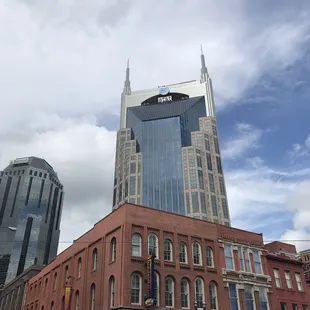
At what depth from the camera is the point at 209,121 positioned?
15950 centimetres

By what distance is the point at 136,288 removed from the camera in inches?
1208

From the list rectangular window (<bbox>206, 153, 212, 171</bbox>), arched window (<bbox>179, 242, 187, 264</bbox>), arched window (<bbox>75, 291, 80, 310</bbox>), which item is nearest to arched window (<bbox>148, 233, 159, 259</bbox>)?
arched window (<bbox>179, 242, 187, 264</bbox>)

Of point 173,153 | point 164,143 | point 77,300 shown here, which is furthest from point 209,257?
point 164,143

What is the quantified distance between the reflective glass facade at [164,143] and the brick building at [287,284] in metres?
89.0

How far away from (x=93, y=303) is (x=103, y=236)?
6212mm

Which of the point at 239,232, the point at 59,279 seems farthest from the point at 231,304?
the point at 59,279

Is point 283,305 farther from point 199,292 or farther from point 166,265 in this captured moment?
point 166,265

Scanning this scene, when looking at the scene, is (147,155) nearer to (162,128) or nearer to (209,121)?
(162,128)

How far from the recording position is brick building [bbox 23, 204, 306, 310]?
31391mm

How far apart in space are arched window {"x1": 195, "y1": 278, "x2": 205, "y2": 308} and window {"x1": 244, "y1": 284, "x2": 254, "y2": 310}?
5.34 meters

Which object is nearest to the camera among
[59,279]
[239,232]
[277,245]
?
[239,232]

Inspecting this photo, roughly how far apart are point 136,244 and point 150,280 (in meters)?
3.49

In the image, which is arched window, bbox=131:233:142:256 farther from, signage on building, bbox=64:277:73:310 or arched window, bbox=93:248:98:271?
signage on building, bbox=64:277:73:310

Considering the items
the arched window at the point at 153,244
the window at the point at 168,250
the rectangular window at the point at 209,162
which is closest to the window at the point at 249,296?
the window at the point at 168,250
